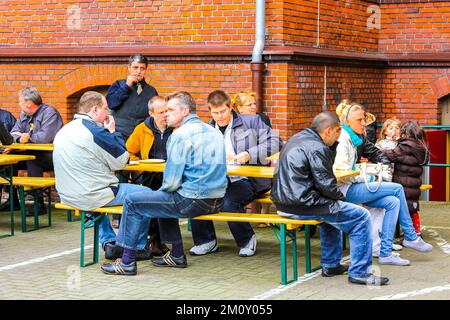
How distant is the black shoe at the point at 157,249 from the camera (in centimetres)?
959

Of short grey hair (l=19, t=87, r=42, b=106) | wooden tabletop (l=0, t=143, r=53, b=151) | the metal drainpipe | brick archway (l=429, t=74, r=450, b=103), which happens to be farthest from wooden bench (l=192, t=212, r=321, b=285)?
brick archway (l=429, t=74, r=450, b=103)

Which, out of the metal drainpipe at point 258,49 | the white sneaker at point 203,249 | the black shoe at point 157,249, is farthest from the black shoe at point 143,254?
the metal drainpipe at point 258,49

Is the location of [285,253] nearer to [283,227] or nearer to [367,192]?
[283,227]

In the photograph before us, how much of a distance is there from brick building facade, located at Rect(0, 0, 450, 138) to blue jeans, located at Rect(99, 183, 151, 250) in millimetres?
3424

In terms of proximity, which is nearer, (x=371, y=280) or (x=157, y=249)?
(x=371, y=280)

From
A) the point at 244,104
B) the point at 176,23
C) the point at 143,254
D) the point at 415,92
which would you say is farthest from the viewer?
the point at 415,92

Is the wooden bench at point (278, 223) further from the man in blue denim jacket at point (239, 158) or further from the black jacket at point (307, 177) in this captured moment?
the man in blue denim jacket at point (239, 158)

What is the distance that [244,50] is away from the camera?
12266 mm

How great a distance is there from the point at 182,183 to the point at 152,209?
384 mm

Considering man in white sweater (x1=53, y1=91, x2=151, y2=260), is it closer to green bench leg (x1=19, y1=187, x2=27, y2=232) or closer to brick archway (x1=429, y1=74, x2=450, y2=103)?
green bench leg (x1=19, y1=187, x2=27, y2=232)

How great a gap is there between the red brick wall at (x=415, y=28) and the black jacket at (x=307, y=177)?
21.5 feet

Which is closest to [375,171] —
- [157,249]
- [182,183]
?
[182,183]

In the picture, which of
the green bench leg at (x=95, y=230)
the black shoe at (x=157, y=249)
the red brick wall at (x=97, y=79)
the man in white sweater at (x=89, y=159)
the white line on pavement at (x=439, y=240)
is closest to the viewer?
the man in white sweater at (x=89, y=159)

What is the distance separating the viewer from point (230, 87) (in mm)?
12555
